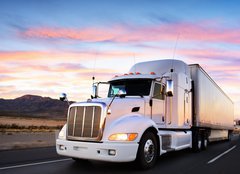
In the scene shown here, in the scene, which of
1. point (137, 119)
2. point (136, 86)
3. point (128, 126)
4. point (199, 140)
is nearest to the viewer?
point (128, 126)

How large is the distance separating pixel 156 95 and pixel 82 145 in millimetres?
2954

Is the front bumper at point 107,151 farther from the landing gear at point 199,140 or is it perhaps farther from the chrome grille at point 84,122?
the landing gear at point 199,140

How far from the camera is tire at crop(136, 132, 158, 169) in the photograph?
872 centimetres

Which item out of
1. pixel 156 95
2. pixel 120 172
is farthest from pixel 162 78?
pixel 120 172

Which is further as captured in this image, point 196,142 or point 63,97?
point 196,142

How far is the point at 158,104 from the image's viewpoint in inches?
405

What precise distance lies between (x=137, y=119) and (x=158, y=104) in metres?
1.64

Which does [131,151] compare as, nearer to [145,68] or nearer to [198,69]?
[145,68]

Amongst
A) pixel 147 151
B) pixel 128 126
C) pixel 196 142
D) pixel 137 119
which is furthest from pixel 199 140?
pixel 128 126

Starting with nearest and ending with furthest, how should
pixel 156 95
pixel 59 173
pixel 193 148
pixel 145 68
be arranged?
1. pixel 59 173
2. pixel 156 95
3. pixel 145 68
4. pixel 193 148

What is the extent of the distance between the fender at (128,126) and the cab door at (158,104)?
3.50ft

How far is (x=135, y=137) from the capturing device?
336 inches

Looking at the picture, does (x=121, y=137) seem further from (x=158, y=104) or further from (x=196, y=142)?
(x=196, y=142)

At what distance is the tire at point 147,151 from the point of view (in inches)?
343
